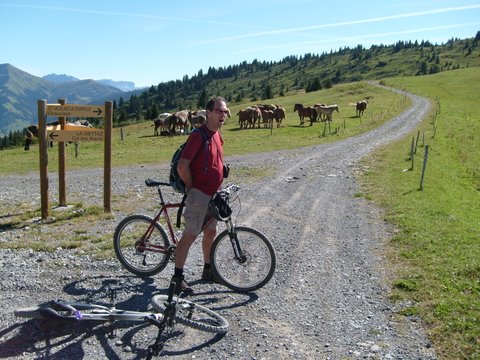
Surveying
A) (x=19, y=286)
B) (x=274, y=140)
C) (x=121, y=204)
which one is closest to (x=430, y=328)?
(x=19, y=286)

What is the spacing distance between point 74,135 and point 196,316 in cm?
743

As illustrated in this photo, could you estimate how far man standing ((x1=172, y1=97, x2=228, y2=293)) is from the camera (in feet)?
21.2

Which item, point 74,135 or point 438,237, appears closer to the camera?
point 438,237

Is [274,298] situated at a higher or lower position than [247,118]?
lower

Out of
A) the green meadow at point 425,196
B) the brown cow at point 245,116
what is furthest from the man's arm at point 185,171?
the brown cow at point 245,116

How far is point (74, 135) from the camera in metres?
12.0

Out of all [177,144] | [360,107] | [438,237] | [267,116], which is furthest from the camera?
[360,107]

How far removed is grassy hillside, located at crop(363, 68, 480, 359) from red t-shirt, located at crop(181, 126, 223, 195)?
3.35 meters

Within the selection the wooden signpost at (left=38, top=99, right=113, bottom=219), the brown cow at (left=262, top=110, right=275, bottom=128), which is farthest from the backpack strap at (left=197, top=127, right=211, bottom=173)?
the brown cow at (left=262, top=110, right=275, bottom=128)

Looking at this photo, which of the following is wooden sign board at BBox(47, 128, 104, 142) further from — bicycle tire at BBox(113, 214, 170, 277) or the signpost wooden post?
bicycle tire at BBox(113, 214, 170, 277)

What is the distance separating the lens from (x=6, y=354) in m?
5.25

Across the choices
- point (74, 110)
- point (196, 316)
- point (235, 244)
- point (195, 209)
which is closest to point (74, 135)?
point (74, 110)

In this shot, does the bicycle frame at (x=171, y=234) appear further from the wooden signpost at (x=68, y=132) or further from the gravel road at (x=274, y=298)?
the wooden signpost at (x=68, y=132)

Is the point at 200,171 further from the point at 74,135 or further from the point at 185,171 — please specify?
the point at 74,135
